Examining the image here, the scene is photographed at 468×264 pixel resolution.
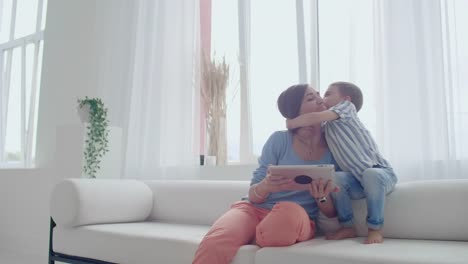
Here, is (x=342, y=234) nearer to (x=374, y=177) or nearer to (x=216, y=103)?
(x=374, y=177)

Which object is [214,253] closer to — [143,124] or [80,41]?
[143,124]

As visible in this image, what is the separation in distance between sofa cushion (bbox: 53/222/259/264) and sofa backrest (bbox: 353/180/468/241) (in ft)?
2.14

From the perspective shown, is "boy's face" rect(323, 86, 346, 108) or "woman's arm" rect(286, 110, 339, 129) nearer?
"woman's arm" rect(286, 110, 339, 129)

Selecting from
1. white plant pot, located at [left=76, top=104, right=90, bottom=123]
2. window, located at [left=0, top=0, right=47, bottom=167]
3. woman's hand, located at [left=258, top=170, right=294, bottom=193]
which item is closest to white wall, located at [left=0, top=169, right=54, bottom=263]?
window, located at [left=0, top=0, right=47, bottom=167]

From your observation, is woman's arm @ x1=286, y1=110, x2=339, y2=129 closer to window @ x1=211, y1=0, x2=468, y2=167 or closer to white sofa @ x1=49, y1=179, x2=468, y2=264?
white sofa @ x1=49, y1=179, x2=468, y2=264

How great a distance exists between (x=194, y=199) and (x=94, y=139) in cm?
110

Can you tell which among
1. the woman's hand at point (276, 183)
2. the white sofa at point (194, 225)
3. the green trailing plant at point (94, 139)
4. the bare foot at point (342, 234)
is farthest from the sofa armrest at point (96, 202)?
the bare foot at point (342, 234)

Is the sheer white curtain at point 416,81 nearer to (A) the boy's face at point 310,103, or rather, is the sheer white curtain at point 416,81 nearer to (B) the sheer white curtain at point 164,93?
(A) the boy's face at point 310,103

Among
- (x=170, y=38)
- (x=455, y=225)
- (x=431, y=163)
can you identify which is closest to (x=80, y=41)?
(x=170, y=38)

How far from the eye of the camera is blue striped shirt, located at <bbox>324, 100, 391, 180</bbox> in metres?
1.85

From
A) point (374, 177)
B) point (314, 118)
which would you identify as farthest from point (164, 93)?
point (374, 177)

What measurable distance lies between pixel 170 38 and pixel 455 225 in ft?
8.22

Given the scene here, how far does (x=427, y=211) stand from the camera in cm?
183

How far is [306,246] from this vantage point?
162 cm
